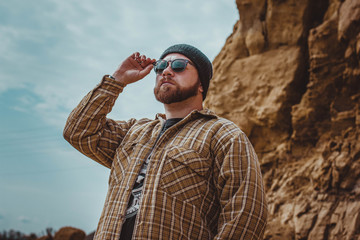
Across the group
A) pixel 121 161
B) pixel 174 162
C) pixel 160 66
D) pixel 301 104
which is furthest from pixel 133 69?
pixel 301 104

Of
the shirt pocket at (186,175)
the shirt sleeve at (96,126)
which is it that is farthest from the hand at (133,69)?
the shirt pocket at (186,175)

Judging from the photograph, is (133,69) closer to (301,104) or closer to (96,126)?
(96,126)

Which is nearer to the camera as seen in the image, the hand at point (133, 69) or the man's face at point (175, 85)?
the man's face at point (175, 85)

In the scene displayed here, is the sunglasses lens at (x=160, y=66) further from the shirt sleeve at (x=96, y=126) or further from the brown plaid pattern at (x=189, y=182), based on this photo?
the brown plaid pattern at (x=189, y=182)

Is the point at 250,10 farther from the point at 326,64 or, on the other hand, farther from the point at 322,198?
the point at 322,198

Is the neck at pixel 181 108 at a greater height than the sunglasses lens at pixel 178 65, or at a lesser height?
lesser

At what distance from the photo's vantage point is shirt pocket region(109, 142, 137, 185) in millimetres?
2367

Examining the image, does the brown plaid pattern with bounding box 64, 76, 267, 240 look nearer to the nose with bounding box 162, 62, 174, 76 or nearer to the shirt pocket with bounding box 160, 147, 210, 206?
the shirt pocket with bounding box 160, 147, 210, 206

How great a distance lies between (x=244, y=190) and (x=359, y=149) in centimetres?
519

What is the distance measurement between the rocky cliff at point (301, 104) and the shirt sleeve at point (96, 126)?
4619mm

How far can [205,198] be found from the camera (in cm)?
211

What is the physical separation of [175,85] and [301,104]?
577 centimetres

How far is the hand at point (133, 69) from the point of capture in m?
2.79

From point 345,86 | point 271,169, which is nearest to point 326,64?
point 345,86
